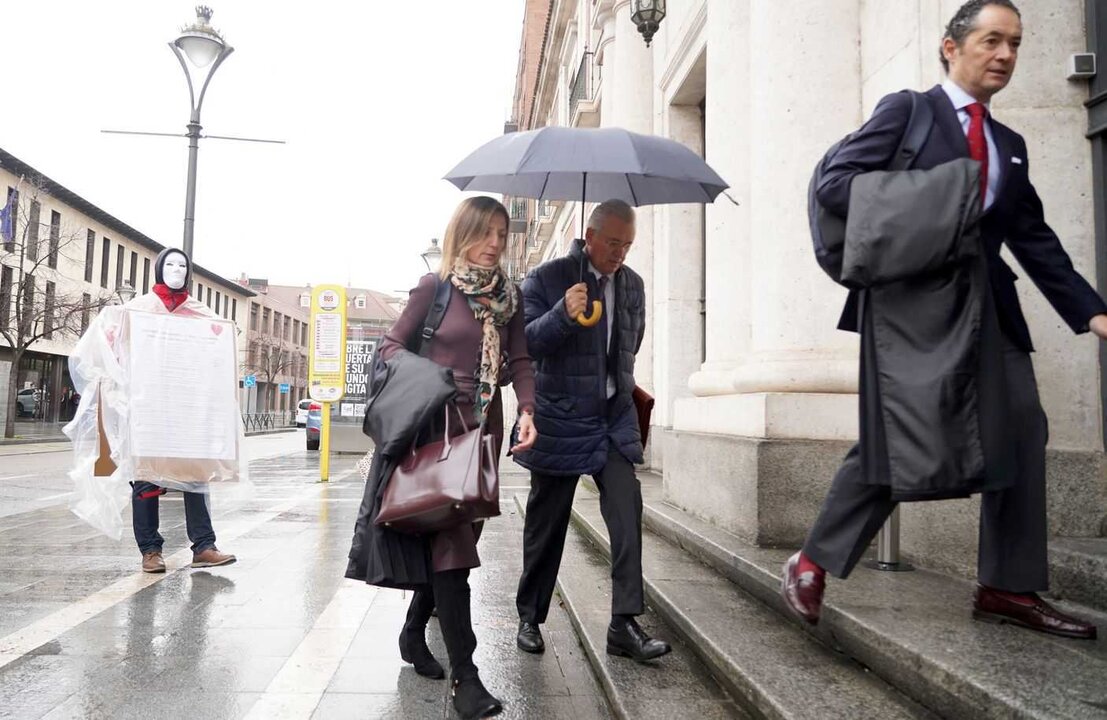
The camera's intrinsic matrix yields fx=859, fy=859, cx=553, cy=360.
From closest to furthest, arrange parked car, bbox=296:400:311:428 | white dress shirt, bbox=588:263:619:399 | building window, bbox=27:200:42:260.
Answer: white dress shirt, bbox=588:263:619:399, building window, bbox=27:200:42:260, parked car, bbox=296:400:311:428

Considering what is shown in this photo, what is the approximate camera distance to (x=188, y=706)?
307 centimetres

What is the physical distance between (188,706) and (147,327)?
329 centimetres

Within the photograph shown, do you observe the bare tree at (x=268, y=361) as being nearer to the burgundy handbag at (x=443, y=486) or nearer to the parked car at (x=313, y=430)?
the parked car at (x=313, y=430)

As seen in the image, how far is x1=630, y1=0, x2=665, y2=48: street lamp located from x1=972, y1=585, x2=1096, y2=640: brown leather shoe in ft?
23.2

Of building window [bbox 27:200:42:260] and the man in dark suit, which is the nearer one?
the man in dark suit

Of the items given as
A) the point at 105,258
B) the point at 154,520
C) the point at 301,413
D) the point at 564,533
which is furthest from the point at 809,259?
the point at 105,258

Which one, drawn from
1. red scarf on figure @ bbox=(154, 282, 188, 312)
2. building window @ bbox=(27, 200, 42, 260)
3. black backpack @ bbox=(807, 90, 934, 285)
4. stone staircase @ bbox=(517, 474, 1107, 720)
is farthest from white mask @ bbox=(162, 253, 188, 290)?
building window @ bbox=(27, 200, 42, 260)

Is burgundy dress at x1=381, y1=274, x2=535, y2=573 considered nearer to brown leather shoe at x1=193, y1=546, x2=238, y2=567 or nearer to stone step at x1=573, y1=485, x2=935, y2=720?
stone step at x1=573, y1=485, x2=935, y2=720

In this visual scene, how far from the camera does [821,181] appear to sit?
264 cm

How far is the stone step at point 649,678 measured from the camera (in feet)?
9.36

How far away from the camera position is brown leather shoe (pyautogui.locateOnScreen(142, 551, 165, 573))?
17.7ft

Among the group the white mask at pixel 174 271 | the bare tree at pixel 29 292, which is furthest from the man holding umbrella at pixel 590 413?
the bare tree at pixel 29 292

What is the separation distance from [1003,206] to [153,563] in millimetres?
5098

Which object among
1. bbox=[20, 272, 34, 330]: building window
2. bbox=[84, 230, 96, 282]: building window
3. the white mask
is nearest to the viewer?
the white mask
